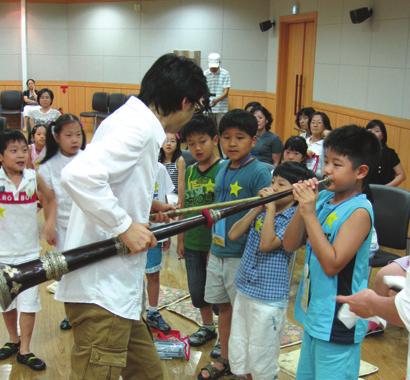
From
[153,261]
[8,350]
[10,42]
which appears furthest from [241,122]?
[10,42]

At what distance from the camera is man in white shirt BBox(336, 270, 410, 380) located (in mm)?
1423

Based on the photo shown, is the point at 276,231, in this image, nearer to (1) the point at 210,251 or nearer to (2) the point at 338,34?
(1) the point at 210,251

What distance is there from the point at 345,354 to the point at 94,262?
102 cm

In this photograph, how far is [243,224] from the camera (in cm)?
267

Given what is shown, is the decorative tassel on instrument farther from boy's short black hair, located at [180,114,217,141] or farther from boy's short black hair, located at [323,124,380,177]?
boy's short black hair, located at [180,114,217,141]

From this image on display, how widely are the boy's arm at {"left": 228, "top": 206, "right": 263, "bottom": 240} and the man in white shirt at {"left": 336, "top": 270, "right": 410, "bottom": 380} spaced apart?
1.05 meters

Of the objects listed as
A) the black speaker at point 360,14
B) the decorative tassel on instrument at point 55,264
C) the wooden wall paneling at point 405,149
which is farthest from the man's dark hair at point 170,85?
the black speaker at point 360,14

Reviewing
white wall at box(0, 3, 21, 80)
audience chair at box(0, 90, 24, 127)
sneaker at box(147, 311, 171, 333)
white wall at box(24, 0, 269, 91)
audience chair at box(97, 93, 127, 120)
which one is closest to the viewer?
sneaker at box(147, 311, 171, 333)

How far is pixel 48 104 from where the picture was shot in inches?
308

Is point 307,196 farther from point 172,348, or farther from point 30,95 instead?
point 30,95

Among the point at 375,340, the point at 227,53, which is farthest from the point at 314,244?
the point at 227,53

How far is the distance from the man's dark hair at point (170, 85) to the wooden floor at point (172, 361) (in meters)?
1.73

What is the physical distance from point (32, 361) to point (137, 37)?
10999mm

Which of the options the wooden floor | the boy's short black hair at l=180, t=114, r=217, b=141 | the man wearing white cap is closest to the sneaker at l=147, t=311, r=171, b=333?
the wooden floor
